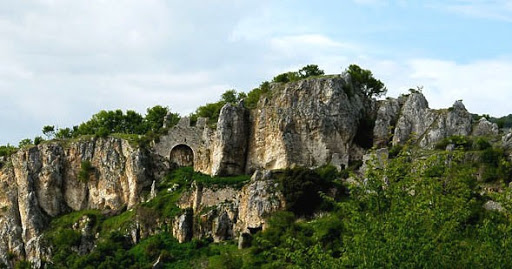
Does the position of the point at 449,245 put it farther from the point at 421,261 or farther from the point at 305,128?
the point at 305,128

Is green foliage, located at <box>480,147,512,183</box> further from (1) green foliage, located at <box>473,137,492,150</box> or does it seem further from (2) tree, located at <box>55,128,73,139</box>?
(2) tree, located at <box>55,128,73,139</box>

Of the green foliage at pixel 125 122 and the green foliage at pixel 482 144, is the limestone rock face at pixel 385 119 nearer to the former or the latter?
the green foliage at pixel 482 144

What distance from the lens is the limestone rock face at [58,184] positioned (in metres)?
69.2

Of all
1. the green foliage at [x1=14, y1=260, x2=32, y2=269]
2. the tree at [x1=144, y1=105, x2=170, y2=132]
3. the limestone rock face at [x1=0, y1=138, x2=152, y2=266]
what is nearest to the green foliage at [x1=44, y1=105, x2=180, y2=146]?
the tree at [x1=144, y1=105, x2=170, y2=132]

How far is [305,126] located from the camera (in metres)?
63.8

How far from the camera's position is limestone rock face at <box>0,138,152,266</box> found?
69250mm

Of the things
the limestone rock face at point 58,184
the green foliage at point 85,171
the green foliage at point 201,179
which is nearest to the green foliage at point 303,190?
the green foliage at point 201,179

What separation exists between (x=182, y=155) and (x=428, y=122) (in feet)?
69.0

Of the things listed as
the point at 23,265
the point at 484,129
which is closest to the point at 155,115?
the point at 23,265

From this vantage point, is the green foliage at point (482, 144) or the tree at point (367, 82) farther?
the tree at point (367, 82)

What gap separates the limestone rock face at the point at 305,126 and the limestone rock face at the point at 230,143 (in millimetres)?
857

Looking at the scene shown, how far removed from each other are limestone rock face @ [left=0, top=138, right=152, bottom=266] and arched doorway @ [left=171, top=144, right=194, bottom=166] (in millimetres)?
2556

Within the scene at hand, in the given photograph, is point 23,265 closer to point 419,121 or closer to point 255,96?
point 255,96

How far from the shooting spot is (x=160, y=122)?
84.5 meters
